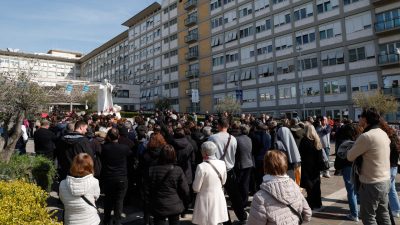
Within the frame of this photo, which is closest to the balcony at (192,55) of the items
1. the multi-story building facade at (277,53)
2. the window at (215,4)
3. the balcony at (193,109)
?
the multi-story building facade at (277,53)

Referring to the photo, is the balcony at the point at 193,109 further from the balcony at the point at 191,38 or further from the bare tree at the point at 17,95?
the bare tree at the point at 17,95

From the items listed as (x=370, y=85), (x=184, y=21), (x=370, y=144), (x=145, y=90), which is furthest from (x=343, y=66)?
(x=145, y=90)

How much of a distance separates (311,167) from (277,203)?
4220mm

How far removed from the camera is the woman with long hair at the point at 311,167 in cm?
698

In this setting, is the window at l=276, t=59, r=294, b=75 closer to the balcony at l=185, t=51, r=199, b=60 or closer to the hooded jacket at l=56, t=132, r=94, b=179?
the balcony at l=185, t=51, r=199, b=60

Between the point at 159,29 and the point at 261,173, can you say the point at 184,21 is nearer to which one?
the point at 159,29

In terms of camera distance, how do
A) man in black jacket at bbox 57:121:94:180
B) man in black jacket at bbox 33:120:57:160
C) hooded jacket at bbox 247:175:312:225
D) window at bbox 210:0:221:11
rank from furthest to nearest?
1. window at bbox 210:0:221:11
2. man in black jacket at bbox 33:120:57:160
3. man in black jacket at bbox 57:121:94:180
4. hooded jacket at bbox 247:175:312:225

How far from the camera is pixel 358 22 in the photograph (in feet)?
115

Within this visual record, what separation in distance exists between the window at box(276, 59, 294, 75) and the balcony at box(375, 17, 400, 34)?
10.7 meters

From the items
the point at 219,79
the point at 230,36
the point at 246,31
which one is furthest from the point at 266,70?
the point at 219,79

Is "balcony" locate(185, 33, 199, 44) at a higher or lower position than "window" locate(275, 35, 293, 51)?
higher

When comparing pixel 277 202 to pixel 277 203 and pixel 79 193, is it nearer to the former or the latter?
pixel 277 203

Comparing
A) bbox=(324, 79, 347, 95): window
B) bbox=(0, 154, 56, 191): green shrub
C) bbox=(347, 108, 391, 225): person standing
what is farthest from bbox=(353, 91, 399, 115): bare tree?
bbox=(0, 154, 56, 191): green shrub

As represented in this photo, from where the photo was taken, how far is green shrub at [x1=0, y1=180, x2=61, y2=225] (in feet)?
10.8
